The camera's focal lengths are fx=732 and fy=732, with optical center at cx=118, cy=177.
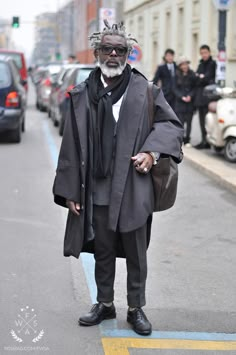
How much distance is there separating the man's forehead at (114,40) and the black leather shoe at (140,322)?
1.63 m

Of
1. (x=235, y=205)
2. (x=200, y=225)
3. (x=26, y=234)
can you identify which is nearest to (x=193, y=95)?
(x=235, y=205)

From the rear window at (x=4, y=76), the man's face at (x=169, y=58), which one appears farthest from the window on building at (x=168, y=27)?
the rear window at (x=4, y=76)

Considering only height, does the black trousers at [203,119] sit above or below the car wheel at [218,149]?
above

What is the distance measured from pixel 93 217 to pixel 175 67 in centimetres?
Answer: 1111

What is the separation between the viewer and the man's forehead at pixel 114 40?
4.23 metres

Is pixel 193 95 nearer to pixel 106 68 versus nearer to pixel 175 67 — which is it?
pixel 175 67

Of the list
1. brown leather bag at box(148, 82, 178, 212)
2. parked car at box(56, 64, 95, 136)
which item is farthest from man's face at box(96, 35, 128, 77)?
parked car at box(56, 64, 95, 136)

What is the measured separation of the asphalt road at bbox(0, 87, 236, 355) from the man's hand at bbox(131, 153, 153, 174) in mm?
1051

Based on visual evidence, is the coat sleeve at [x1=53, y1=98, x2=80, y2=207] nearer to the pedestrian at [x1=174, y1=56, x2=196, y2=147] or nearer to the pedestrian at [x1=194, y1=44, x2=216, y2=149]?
the pedestrian at [x1=194, y1=44, x2=216, y2=149]

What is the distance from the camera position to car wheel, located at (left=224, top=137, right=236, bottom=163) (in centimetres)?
1180

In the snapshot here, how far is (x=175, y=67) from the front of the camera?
15.1 metres

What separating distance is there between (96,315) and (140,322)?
31 centimetres

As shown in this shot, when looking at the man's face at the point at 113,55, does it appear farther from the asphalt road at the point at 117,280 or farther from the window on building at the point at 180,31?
the window on building at the point at 180,31

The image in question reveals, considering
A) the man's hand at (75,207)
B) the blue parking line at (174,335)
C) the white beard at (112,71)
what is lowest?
the blue parking line at (174,335)
